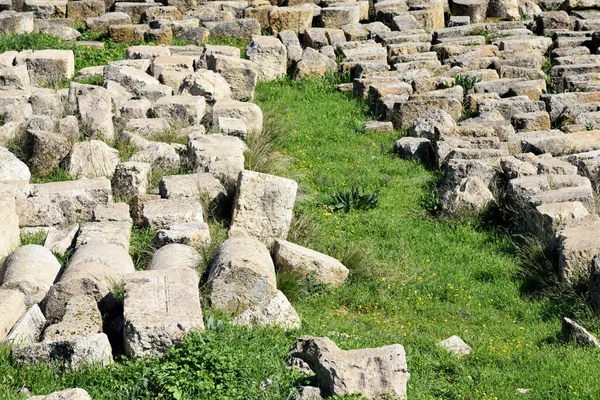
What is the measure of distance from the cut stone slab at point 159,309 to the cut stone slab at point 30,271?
0.98 m

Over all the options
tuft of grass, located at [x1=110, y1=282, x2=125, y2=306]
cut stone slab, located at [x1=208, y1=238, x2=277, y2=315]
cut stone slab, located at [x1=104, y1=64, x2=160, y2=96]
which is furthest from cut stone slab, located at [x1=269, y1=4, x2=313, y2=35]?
tuft of grass, located at [x1=110, y1=282, x2=125, y2=306]

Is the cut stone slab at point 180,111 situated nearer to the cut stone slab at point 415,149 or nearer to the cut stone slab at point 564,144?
the cut stone slab at point 415,149

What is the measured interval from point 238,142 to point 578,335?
5714 millimetres

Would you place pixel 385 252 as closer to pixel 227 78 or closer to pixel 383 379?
pixel 383 379

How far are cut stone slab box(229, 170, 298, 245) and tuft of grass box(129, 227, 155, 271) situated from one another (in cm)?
93

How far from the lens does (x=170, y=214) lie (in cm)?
1122

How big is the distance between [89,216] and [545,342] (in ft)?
17.0

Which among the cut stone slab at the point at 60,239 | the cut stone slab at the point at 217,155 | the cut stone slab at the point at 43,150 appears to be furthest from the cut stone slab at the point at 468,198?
the cut stone slab at the point at 43,150

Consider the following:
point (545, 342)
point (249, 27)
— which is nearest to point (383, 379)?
point (545, 342)

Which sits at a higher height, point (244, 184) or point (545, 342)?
point (244, 184)

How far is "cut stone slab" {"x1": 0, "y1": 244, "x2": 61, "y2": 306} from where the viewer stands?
9.42 meters

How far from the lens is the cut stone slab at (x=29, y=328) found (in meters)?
8.53

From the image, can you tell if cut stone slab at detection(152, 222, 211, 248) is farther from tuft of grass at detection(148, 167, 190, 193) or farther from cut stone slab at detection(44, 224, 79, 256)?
tuft of grass at detection(148, 167, 190, 193)

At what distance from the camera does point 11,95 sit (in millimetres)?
14977
